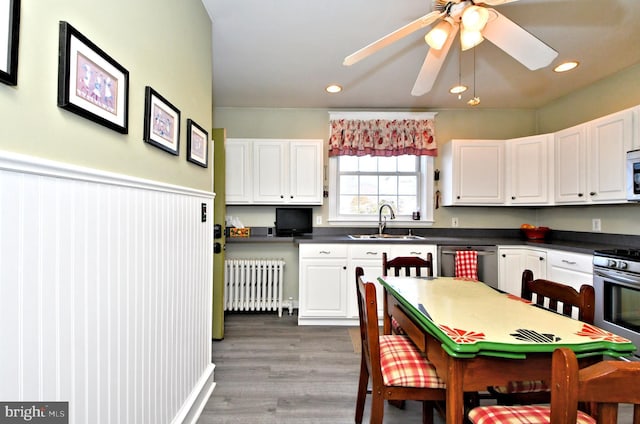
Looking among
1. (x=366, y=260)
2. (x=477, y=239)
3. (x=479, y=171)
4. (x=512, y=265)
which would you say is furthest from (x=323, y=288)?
(x=479, y=171)

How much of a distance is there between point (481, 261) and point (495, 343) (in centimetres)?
261

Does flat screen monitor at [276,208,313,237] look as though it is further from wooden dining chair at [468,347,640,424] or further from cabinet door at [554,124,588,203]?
wooden dining chair at [468,347,640,424]

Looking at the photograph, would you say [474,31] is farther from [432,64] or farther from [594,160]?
[594,160]

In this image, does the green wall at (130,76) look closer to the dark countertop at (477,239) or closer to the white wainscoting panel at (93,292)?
the white wainscoting panel at (93,292)

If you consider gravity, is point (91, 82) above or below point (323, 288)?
above

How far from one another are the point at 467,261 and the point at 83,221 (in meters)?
3.22

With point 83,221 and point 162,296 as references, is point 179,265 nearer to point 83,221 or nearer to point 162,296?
point 162,296

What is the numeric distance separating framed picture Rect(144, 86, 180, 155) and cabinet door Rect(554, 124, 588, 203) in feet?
11.9

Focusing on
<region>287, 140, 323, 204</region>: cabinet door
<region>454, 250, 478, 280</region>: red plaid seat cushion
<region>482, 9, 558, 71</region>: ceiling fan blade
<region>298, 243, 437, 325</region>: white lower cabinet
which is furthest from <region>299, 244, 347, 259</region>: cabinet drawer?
<region>482, 9, 558, 71</region>: ceiling fan blade

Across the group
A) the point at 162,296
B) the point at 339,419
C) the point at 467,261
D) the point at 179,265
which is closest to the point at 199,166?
the point at 179,265

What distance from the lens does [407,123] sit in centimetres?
385

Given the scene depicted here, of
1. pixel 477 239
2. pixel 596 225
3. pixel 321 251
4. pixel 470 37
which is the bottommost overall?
pixel 321 251

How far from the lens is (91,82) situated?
0.96m

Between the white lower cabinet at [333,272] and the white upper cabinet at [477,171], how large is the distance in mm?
926
